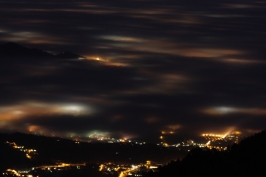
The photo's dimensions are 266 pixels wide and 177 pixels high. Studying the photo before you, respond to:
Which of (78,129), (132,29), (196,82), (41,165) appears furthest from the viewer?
(132,29)

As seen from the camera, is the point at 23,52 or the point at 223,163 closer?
the point at 223,163

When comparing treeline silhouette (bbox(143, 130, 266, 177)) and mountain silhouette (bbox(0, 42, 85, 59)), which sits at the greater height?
mountain silhouette (bbox(0, 42, 85, 59))

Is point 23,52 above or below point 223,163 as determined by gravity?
above

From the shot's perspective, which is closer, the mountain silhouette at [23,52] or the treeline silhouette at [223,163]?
the treeline silhouette at [223,163]

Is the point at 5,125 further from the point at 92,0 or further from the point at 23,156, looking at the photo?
the point at 92,0

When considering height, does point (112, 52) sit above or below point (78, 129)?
above

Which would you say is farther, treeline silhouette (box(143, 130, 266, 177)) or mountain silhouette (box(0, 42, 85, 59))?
mountain silhouette (box(0, 42, 85, 59))

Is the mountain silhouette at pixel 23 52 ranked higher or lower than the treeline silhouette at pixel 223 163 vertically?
higher

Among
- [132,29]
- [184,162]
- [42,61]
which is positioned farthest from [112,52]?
[184,162]
